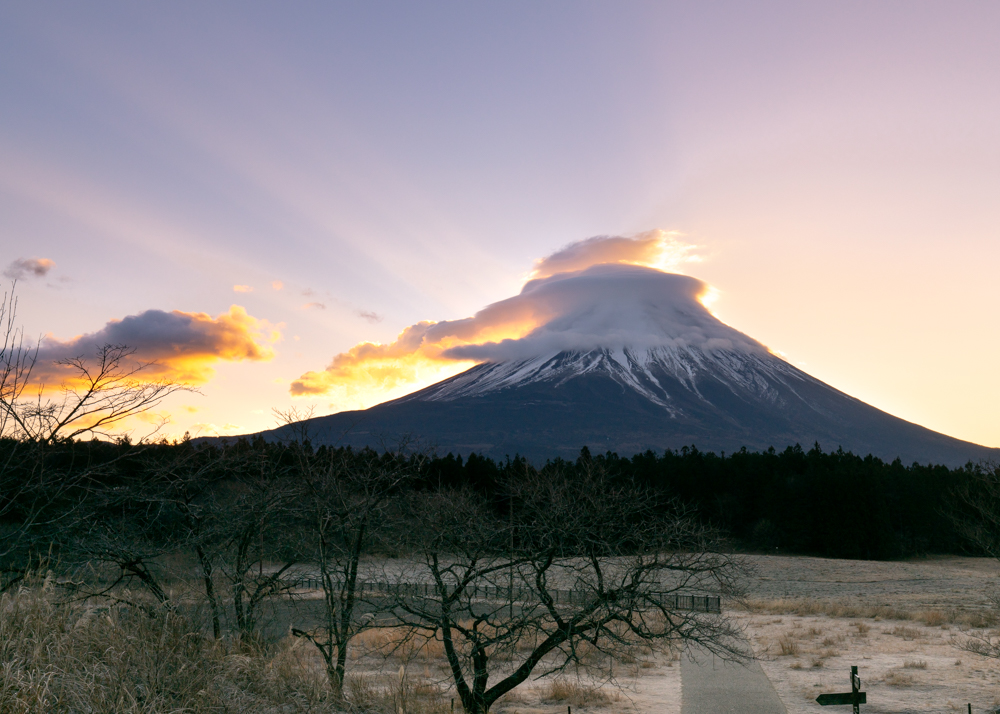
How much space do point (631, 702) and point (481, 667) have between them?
272 inches

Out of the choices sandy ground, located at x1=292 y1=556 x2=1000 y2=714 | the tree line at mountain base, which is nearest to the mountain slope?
the tree line at mountain base

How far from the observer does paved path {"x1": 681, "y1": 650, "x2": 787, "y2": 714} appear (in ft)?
47.0

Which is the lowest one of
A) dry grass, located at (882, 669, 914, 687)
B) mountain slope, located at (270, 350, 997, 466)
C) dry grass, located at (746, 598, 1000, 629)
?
dry grass, located at (746, 598, 1000, 629)

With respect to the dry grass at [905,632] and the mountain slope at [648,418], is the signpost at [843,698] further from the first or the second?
the mountain slope at [648,418]

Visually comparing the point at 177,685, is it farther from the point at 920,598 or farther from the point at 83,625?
the point at 920,598

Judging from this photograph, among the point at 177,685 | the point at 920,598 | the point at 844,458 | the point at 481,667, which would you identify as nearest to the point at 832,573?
the point at 920,598

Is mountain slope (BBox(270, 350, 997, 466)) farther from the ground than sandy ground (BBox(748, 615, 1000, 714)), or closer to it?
farther from the ground

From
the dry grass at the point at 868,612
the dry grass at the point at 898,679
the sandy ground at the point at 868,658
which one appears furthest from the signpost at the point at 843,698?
the dry grass at the point at 868,612

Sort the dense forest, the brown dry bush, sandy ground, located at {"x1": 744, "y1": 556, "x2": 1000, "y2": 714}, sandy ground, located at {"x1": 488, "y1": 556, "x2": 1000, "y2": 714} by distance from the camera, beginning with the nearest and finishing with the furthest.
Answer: the brown dry bush → sandy ground, located at {"x1": 488, "y1": 556, "x2": 1000, "y2": 714} → sandy ground, located at {"x1": 744, "y1": 556, "x2": 1000, "y2": 714} → the dense forest

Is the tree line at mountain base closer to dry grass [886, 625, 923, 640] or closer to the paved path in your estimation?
dry grass [886, 625, 923, 640]

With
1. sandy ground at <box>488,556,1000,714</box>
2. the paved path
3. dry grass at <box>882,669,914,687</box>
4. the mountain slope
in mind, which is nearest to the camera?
the paved path

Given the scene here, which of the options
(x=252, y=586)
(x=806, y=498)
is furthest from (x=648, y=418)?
(x=252, y=586)

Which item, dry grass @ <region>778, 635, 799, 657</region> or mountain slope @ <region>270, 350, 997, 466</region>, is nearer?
dry grass @ <region>778, 635, 799, 657</region>

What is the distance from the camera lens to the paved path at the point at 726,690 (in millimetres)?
14328
